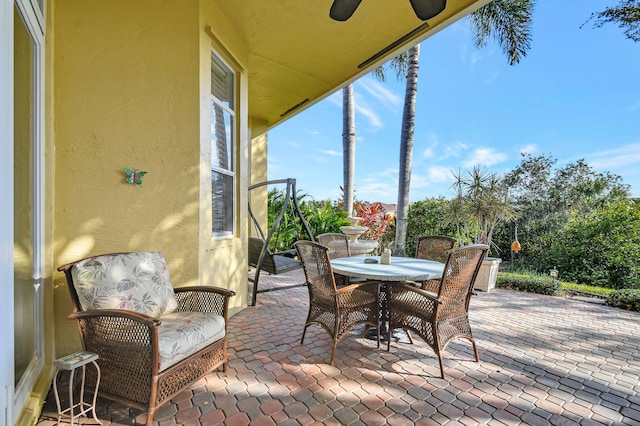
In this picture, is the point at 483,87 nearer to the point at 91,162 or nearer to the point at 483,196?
the point at 483,196

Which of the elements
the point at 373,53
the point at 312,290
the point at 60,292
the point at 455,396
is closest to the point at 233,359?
the point at 312,290

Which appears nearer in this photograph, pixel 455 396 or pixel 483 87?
pixel 455 396

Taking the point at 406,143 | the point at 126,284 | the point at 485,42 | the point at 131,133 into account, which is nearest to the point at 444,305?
the point at 126,284

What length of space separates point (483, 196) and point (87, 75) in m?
5.97

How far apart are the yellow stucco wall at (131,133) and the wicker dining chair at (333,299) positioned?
1.12 metres

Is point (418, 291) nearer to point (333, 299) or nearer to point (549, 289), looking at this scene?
point (333, 299)

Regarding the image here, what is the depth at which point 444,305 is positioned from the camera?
93.1 inches

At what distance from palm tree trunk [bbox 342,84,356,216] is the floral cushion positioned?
20.5 ft

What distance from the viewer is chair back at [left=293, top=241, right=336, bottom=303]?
2463 millimetres

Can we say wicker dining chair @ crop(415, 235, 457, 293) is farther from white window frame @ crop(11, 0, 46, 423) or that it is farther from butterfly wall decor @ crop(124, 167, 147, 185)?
white window frame @ crop(11, 0, 46, 423)

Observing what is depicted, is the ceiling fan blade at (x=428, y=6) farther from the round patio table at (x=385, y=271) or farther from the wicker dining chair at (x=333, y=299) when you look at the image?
the round patio table at (x=385, y=271)

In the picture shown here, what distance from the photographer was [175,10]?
2.73 m

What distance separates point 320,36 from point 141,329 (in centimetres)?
361

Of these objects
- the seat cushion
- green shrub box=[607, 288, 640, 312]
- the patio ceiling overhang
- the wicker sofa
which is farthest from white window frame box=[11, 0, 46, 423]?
green shrub box=[607, 288, 640, 312]
